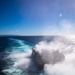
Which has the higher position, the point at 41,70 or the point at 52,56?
the point at 52,56

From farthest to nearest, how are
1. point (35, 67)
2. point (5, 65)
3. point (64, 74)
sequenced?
point (5, 65) < point (35, 67) < point (64, 74)

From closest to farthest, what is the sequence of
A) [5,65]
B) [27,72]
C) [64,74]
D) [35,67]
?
[64,74], [27,72], [35,67], [5,65]

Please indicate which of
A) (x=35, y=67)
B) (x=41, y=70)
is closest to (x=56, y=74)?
(x=41, y=70)

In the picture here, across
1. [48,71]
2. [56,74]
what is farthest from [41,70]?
[56,74]

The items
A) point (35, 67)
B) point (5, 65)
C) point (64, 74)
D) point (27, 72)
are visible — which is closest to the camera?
point (64, 74)

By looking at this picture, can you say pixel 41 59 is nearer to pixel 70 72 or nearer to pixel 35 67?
pixel 35 67

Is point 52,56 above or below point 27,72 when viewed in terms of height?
above

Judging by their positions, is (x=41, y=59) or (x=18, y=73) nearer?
(x=18, y=73)

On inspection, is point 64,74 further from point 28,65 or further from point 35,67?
point 28,65

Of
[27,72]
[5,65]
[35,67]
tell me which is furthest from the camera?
[5,65]
